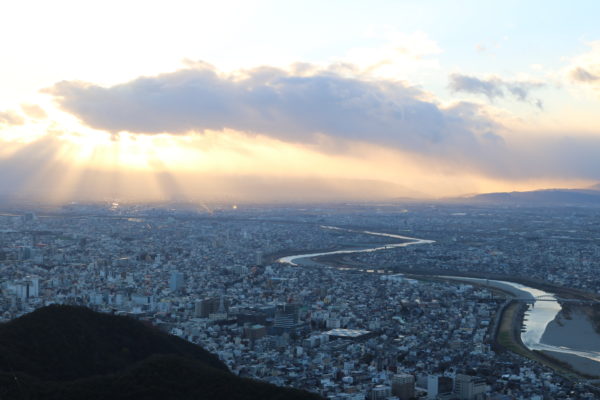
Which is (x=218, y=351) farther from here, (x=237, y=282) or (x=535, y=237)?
(x=535, y=237)

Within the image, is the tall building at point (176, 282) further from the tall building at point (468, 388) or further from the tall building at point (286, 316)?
the tall building at point (468, 388)

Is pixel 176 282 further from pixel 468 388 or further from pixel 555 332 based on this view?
pixel 468 388

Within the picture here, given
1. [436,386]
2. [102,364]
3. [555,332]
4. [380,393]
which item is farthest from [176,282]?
[436,386]

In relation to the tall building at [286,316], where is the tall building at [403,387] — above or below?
below

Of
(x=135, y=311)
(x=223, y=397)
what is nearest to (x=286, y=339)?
(x=135, y=311)

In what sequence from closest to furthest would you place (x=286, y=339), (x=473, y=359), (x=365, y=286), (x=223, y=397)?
(x=223, y=397) → (x=473, y=359) → (x=286, y=339) → (x=365, y=286)

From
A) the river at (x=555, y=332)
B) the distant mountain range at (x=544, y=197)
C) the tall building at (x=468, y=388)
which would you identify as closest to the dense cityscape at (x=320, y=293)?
the tall building at (x=468, y=388)
